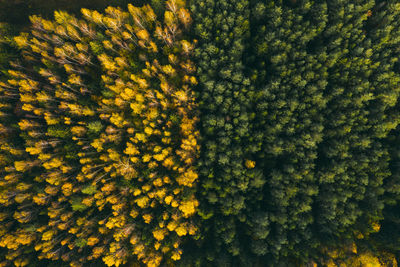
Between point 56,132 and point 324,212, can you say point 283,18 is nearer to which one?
point 324,212

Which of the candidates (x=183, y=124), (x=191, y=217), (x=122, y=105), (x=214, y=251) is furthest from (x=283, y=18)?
(x=214, y=251)

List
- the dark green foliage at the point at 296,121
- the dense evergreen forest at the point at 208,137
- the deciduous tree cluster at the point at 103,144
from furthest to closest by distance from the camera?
the dark green foliage at the point at 296,121 → the dense evergreen forest at the point at 208,137 → the deciduous tree cluster at the point at 103,144

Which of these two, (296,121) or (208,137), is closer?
(296,121)

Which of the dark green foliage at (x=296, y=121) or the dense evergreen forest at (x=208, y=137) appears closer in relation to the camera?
the dense evergreen forest at (x=208, y=137)

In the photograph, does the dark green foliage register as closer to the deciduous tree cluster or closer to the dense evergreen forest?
the dense evergreen forest

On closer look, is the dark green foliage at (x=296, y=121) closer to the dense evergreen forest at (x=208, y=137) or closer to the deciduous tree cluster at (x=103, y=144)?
the dense evergreen forest at (x=208, y=137)

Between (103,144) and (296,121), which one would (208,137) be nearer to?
(296,121)

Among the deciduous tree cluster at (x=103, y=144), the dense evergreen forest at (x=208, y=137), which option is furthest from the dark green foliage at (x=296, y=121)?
the deciduous tree cluster at (x=103, y=144)

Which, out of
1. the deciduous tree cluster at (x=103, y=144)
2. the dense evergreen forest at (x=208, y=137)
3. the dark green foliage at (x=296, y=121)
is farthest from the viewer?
the dark green foliage at (x=296, y=121)

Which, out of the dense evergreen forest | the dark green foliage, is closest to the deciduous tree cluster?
the dense evergreen forest

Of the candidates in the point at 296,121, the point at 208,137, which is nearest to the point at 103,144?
the point at 208,137
